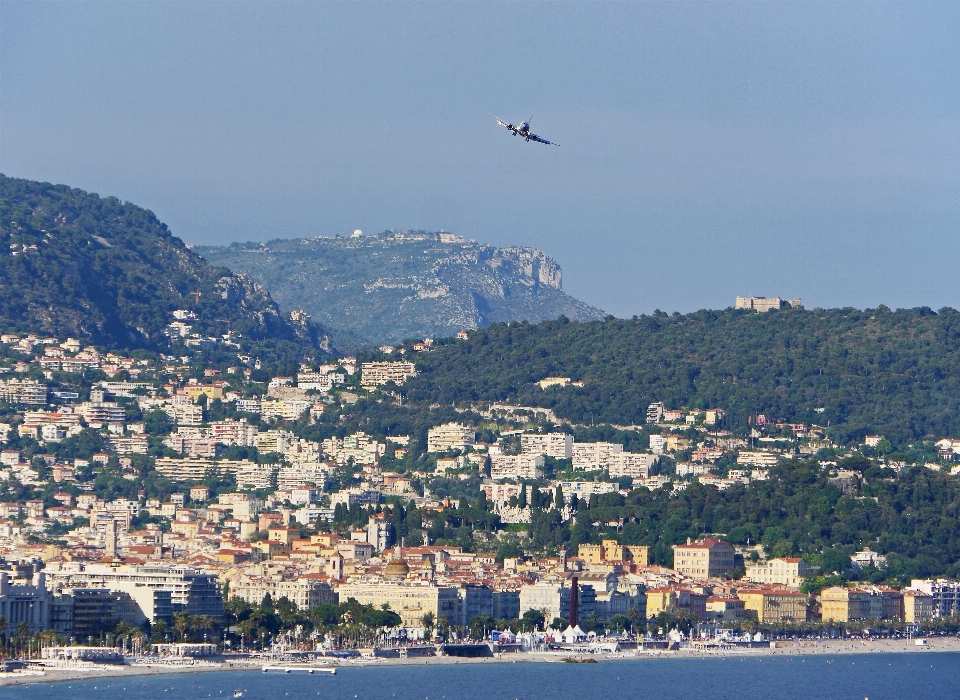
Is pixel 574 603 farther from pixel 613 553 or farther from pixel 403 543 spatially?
pixel 403 543

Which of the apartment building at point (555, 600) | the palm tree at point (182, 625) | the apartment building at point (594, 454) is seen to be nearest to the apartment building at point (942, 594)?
the apartment building at point (555, 600)

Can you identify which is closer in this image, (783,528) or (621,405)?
(783,528)

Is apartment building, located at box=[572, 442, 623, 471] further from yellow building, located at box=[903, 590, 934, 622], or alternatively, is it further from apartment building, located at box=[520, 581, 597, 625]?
apartment building, located at box=[520, 581, 597, 625]

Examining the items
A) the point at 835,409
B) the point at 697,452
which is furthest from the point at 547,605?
the point at 835,409

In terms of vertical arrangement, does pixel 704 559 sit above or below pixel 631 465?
below

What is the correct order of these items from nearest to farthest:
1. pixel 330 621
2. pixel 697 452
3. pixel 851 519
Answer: pixel 330 621 → pixel 851 519 → pixel 697 452

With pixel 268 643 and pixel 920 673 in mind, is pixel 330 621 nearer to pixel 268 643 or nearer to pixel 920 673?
pixel 268 643

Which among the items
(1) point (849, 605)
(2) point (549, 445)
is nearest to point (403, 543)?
(1) point (849, 605)
